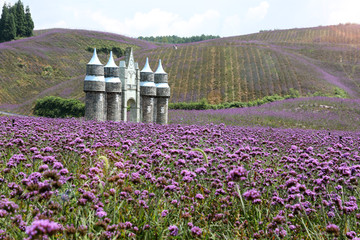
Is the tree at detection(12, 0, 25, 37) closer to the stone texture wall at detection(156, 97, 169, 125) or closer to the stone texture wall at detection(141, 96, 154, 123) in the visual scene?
the stone texture wall at detection(156, 97, 169, 125)

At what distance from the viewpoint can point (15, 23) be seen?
333 feet

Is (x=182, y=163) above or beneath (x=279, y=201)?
above

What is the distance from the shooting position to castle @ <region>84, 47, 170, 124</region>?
1983 centimetres

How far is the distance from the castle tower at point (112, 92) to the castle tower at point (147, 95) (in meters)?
2.03

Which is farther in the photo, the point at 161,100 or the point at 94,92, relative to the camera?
the point at 161,100

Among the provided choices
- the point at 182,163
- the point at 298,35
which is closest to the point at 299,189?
the point at 182,163

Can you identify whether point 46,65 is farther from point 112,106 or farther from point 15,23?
point 112,106

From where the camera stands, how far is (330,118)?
100ft

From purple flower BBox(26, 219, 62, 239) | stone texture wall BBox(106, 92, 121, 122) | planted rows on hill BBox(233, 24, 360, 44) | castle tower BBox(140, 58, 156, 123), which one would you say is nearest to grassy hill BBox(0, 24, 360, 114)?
planted rows on hill BBox(233, 24, 360, 44)

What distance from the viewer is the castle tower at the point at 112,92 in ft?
67.0

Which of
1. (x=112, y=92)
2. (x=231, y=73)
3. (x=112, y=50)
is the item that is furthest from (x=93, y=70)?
(x=112, y=50)

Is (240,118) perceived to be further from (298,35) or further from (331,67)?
(298,35)

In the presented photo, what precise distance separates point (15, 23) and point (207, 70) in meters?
67.7

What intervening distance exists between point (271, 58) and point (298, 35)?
47.8 meters
